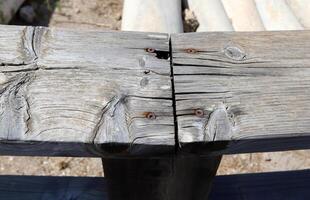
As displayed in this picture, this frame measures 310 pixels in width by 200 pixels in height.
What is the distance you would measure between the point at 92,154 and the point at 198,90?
0.19 meters

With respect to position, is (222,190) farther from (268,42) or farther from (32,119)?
(32,119)

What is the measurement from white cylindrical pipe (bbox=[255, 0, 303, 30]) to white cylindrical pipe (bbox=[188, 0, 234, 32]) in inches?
7.5

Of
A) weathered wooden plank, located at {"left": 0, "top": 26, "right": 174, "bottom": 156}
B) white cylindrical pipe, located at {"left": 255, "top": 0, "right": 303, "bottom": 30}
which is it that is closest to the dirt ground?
white cylindrical pipe, located at {"left": 255, "top": 0, "right": 303, "bottom": 30}

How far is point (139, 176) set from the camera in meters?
0.99

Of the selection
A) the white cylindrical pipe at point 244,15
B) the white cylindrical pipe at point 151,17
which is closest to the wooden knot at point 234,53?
the white cylindrical pipe at point 151,17

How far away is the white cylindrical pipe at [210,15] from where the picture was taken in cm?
288

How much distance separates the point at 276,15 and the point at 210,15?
1.28ft

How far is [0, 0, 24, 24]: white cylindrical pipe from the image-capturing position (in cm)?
332

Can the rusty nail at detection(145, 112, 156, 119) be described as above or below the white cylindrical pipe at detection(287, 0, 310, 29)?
below

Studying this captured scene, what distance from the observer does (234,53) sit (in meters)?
0.94

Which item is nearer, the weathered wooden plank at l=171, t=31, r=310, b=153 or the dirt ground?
the weathered wooden plank at l=171, t=31, r=310, b=153

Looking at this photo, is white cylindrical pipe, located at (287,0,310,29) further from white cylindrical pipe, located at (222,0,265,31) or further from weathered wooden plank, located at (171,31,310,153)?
weathered wooden plank, located at (171,31,310,153)

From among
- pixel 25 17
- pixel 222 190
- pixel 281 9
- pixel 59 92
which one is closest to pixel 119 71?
pixel 59 92

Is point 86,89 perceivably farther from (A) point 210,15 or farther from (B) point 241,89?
(A) point 210,15
